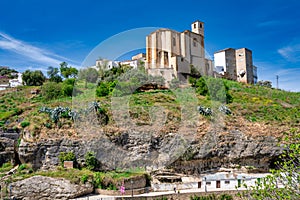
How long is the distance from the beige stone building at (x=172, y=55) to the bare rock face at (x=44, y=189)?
70.6ft

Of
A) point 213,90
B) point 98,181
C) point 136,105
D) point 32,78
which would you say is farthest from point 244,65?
point 98,181

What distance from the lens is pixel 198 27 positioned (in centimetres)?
4384

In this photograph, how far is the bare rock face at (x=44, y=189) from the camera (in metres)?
15.9

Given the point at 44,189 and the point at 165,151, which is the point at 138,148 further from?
the point at 44,189

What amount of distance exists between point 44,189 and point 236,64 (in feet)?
135

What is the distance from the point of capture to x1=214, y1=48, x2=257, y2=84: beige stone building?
48844mm

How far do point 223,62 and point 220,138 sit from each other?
30.4 m

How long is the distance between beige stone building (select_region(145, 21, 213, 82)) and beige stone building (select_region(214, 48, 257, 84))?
8509mm

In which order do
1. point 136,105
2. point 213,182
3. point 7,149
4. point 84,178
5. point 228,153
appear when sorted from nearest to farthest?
1. point 84,178
2. point 213,182
3. point 7,149
4. point 228,153
5. point 136,105

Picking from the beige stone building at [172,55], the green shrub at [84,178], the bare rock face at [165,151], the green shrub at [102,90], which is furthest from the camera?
the beige stone building at [172,55]

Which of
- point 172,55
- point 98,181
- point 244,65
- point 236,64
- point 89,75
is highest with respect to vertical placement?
point 236,64

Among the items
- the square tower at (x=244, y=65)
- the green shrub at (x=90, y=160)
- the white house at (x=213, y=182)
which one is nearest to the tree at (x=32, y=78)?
the green shrub at (x=90, y=160)

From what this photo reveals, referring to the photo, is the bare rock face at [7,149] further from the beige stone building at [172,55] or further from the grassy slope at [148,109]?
the beige stone building at [172,55]

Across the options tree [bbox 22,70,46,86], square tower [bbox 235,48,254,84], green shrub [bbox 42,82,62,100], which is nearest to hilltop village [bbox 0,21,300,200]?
green shrub [bbox 42,82,62,100]
